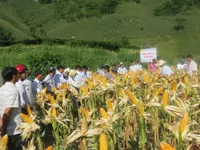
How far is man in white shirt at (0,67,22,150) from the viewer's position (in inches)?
158

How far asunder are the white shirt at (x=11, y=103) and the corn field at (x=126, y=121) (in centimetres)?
17

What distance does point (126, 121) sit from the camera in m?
4.54

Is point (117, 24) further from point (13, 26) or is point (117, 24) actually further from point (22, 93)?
point (22, 93)

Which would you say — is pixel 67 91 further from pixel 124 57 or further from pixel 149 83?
pixel 124 57

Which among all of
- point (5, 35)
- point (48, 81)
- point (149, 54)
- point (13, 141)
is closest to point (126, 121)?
point (13, 141)

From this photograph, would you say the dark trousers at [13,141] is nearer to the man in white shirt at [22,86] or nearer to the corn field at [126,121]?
the corn field at [126,121]

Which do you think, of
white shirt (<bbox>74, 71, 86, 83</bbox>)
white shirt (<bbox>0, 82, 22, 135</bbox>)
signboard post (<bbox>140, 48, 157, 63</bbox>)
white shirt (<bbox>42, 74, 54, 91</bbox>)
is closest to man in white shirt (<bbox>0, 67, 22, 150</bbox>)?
white shirt (<bbox>0, 82, 22, 135</bbox>)

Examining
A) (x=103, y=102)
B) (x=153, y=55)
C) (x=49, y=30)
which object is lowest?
(x=103, y=102)

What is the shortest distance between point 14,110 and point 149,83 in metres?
3.69

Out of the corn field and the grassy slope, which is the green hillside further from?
the corn field

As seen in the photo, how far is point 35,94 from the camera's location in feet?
24.2

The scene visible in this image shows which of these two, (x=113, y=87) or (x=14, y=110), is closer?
(x=14, y=110)

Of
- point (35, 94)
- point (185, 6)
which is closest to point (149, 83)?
point (35, 94)

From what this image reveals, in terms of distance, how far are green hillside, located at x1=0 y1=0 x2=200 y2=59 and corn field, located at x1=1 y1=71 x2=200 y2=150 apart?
190 feet
